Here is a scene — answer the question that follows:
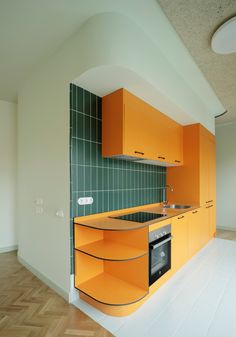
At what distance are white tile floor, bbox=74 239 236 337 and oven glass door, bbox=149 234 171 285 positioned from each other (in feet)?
0.73

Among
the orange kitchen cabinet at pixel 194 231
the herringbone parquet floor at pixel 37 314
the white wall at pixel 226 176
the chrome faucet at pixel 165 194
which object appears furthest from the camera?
the white wall at pixel 226 176

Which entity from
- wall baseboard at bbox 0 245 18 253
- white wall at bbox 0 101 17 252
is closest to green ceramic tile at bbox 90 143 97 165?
white wall at bbox 0 101 17 252

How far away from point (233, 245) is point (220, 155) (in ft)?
7.81

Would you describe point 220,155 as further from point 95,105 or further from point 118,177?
point 95,105

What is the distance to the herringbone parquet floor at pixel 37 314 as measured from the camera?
5.14ft

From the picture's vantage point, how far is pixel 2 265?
9.39 ft

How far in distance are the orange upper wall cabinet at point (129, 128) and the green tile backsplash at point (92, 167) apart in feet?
0.40

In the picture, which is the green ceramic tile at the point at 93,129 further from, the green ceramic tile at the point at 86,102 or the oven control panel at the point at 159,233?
the oven control panel at the point at 159,233

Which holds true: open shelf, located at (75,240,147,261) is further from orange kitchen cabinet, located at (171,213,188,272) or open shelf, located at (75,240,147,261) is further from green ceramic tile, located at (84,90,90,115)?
green ceramic tile, located at (84,90,90,115)

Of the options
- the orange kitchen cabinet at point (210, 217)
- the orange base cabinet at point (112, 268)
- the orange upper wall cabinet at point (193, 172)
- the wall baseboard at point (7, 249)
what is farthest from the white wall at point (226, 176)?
the wall baseboard at point (7, 249)

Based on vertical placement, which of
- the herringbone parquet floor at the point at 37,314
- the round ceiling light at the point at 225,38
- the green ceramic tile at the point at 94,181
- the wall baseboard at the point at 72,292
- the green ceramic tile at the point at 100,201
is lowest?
the herringbone parquet floor at the point at 37,314

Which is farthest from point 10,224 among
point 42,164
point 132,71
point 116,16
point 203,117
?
point 203,117

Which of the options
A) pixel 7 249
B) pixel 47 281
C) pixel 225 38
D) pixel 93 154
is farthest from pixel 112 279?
pixel 225 38

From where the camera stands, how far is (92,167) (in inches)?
86.1
